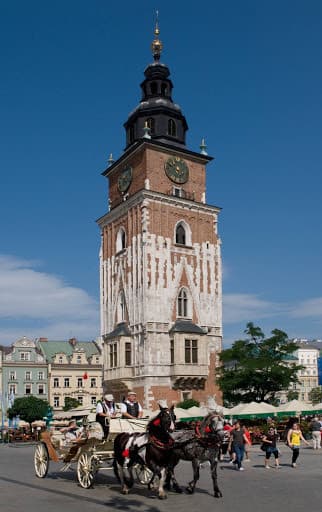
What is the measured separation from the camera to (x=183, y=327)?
4944 centimetres

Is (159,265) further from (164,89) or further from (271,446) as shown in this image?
(271,446)

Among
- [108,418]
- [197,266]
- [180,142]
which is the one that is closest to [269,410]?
[197,266]

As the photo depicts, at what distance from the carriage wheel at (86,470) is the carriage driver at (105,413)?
0.64 m

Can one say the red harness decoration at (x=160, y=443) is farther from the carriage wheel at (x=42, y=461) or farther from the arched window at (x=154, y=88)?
the arched window at (x=154, y=88)

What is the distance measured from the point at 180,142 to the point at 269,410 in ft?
89.6

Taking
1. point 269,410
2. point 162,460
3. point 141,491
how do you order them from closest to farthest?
1. point 162,460
2. point 141,491
3. point 269,410

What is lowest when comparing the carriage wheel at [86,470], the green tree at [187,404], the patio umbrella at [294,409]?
the green tree at [187,404]

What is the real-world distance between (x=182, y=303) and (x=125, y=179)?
478 inches

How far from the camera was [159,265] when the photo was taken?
5000 cm

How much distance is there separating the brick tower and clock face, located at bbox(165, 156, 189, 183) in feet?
0.31

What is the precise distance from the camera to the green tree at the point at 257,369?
148ft

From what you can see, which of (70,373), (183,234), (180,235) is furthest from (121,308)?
(70,373)

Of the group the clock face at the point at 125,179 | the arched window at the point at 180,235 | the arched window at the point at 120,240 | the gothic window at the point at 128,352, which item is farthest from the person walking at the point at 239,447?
the clock face at the point at 125,179

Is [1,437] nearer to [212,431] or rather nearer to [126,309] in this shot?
[126,309]
